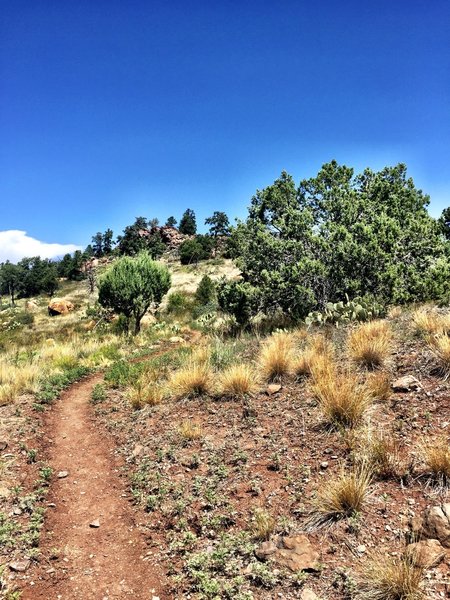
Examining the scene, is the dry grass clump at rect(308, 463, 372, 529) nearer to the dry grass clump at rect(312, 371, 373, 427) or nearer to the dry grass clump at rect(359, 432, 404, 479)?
the dry grass clump at rect(359, 432, 404, 479)

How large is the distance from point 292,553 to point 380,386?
309 centimetres

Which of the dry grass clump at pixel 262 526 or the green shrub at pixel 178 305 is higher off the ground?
the green shrub at pixel 178 305

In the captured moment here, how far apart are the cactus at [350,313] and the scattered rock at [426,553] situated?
7.38 m

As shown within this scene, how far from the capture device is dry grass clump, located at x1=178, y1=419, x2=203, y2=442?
6594 mm

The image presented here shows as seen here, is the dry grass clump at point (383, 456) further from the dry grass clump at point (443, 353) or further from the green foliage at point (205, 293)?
the green foliage at point (205, 293)

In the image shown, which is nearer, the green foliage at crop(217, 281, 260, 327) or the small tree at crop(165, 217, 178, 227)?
the green foliage at crop(217, 281, 260, 327)

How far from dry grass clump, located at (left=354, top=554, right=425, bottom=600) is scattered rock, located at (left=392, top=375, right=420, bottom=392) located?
10.3 feet

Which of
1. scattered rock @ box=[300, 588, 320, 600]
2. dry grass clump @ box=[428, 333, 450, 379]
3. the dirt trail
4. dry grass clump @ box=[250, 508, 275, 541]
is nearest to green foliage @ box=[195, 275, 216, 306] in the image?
the dirt trail

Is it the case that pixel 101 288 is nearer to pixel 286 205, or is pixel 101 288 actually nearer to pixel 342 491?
pixel 286 205

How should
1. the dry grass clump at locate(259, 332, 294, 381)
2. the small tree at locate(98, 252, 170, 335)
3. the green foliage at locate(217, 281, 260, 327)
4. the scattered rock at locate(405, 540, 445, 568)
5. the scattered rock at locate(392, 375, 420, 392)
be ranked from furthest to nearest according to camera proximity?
1. the small tree at locate(98, 252, 170, 335)
2. the green foliage at locate(217, 281, 260, 327)
3. the dry grass clump at locate(259, 332, 294, 381)
4. the scattered rock at locate(392, 375, 420, 392)
5. the scattered rock at locate(405, 540, 445, 568)

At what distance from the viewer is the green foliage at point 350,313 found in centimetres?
1095

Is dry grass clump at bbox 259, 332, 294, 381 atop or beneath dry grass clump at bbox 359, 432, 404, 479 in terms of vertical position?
atop

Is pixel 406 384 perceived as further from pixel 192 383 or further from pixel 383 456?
pixel 192 383

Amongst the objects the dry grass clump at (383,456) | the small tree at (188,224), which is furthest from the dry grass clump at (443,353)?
the small tree at (188,224)
